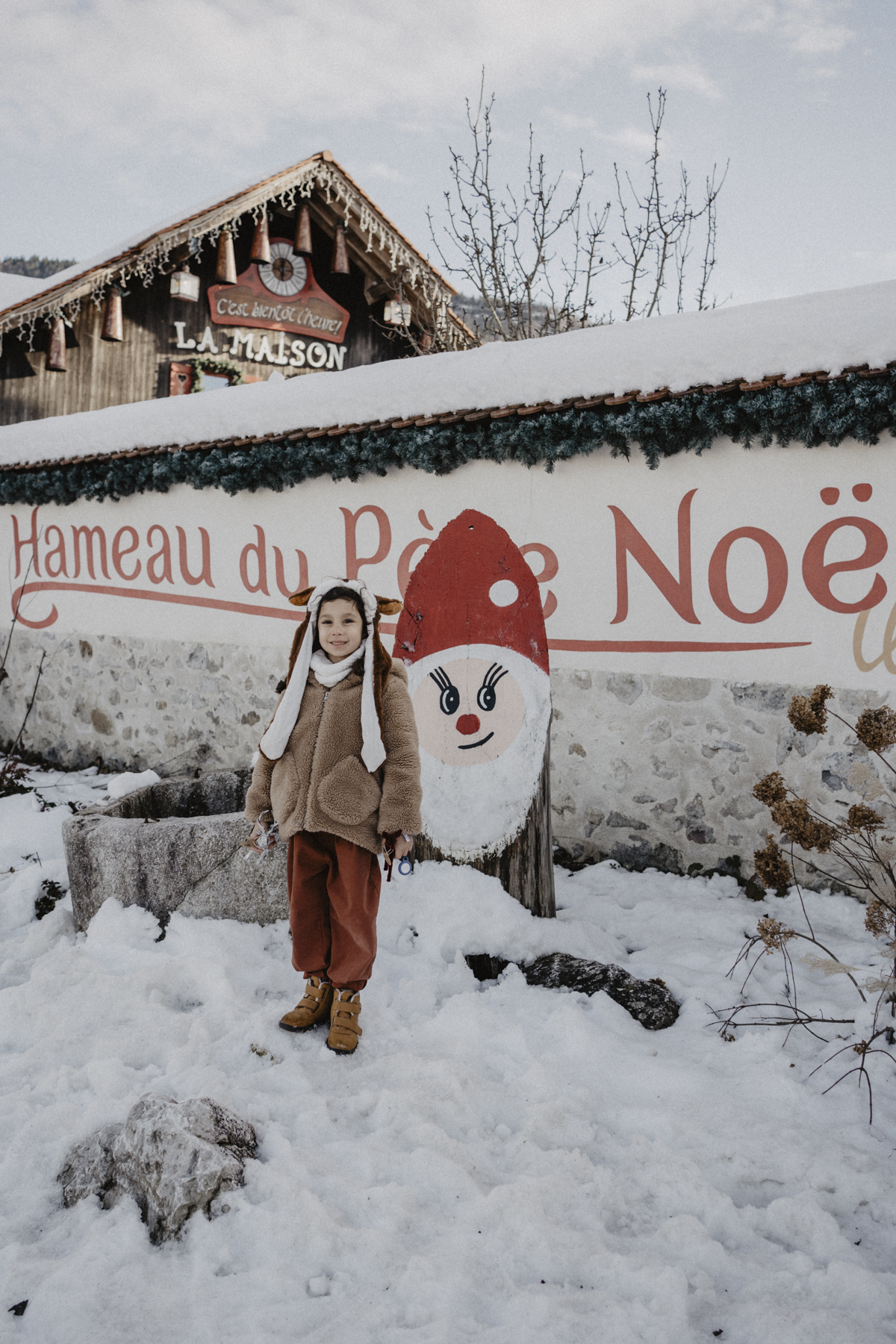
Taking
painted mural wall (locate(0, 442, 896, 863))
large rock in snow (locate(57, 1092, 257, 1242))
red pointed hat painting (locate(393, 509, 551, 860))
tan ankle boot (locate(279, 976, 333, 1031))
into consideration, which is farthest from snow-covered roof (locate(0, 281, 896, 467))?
large rock in snow (locate(57, 1092, 257, 1242))

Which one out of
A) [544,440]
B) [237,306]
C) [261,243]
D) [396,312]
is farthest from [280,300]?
[544,440]

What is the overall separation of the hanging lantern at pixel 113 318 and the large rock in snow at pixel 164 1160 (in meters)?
9.10

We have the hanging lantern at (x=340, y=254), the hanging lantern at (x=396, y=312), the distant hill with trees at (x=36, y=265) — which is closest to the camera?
the hanging lantern at (x=340, y=254)

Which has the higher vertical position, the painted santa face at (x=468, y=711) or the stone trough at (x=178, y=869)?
the painted santa face at (x=468, y=711)

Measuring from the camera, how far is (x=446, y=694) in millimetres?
3629

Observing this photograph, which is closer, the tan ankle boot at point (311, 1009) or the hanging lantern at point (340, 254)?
the tan ankle boot at point (311, 1009)

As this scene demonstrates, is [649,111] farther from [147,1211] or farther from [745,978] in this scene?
[147,1211]

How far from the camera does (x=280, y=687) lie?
10.1 feet

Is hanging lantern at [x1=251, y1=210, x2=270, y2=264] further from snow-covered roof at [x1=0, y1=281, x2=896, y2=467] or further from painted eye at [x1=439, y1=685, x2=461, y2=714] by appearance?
painted eye at [x1=439, y1=685, x2=461, y2=714]

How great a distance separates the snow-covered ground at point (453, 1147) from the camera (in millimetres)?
1738

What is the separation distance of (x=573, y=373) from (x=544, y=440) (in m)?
0.35

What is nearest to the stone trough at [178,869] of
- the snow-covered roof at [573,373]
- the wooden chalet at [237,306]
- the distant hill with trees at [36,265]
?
the snow-covered roof at [573,373]

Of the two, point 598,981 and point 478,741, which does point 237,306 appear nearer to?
point 478,741

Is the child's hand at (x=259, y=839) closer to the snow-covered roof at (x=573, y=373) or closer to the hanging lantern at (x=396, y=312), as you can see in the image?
the snow-covered roof at (x=573, y=373)
